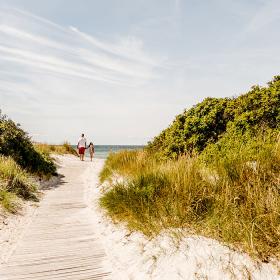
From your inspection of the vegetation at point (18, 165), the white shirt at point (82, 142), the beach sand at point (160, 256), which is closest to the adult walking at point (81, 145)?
the white shirt at point (82, 142)

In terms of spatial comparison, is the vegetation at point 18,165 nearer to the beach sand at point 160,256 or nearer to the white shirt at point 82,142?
the beach sand at point 160,256

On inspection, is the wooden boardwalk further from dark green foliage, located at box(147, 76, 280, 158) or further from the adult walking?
the adult walking

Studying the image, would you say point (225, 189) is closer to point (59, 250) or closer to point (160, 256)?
point (160, 256)

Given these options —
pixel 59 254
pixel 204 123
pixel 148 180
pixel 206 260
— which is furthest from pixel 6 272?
pixel 204 123

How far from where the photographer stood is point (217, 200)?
5.34 m

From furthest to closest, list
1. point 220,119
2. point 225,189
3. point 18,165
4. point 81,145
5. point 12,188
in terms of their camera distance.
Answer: point 81,145 → point 18,165 → point 220,119 → point 12,188 → point 225,189

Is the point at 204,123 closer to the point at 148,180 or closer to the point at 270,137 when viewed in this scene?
the point at 270,137

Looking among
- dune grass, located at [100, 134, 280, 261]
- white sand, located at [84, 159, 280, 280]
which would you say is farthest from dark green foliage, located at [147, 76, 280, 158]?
white sand, located at [84, 159, 280, 280]

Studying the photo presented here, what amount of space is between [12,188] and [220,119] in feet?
20.7

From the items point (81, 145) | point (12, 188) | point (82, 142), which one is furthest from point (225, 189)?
point (82, 142)

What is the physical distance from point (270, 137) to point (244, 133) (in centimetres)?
104

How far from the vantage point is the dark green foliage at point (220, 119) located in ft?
26.6

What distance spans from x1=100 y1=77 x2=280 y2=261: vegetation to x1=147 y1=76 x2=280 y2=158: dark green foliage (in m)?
0.03

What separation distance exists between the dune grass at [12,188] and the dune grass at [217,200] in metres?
2.30
